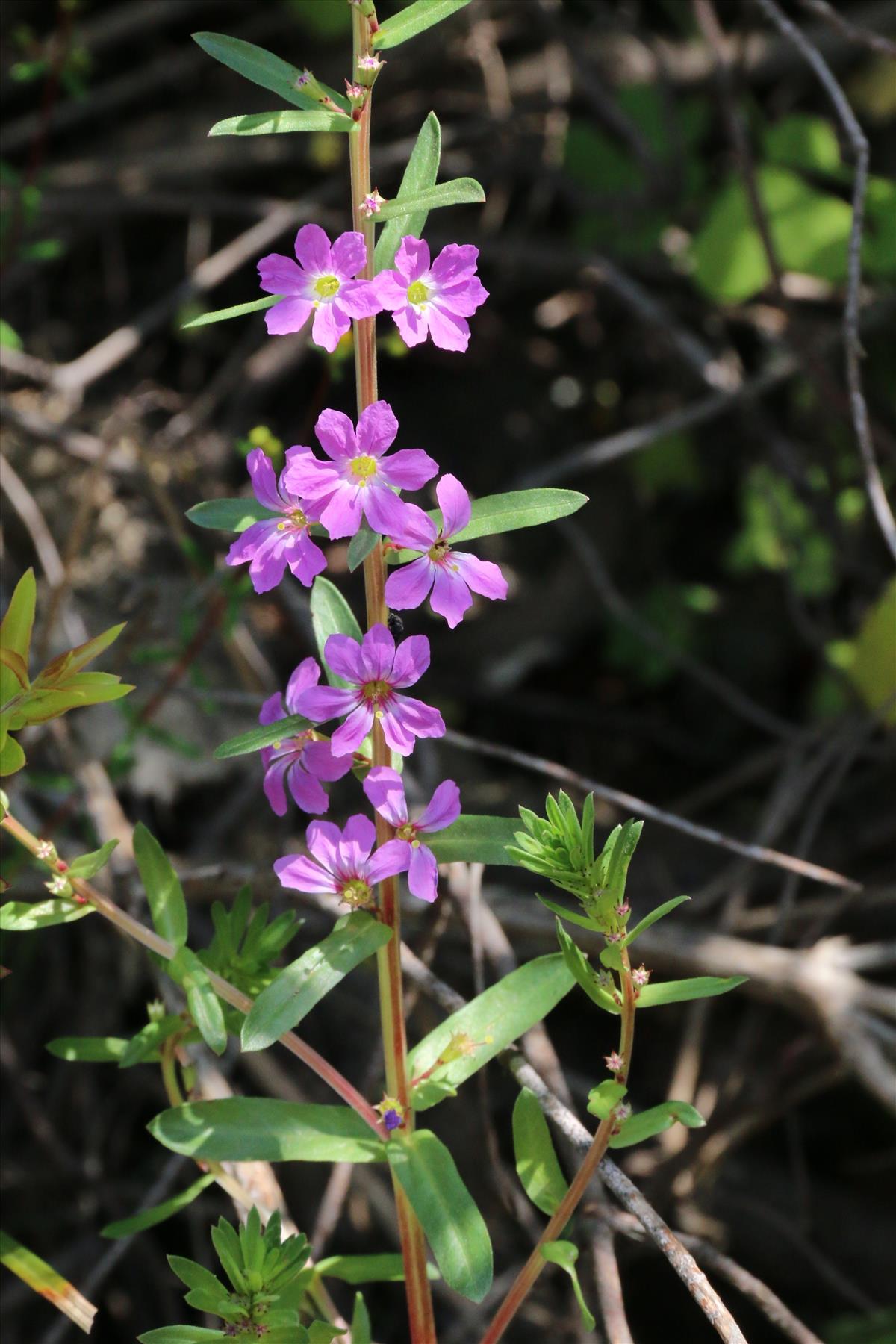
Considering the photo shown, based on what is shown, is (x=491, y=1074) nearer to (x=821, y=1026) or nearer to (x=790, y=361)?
(x=821, y=1026)

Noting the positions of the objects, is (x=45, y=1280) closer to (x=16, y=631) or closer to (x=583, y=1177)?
(x=583, y=1177)

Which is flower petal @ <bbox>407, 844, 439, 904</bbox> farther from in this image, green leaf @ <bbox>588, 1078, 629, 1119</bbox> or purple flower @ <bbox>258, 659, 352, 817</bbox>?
green leaf @ <bbox>588, 1078, 629, 1119</bbox>

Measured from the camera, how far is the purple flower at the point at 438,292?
121cm

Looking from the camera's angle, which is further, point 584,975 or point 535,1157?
point 535,1157

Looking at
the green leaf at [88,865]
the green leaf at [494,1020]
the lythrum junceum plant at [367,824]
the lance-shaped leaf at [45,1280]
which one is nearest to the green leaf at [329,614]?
the lythrum junceum plant at [367,824]

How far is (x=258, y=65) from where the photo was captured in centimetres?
127

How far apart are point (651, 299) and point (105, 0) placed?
1919 millimetres

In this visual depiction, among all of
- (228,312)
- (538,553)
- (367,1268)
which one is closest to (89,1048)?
(367,1268)

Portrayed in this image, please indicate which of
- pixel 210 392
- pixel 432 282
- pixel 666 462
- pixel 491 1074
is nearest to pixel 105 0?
pixel 210 392

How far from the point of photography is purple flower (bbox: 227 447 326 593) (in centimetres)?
121

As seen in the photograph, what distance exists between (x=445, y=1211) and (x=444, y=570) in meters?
0.70

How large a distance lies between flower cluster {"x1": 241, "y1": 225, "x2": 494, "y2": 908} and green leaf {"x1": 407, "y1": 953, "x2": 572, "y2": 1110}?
0.24 m

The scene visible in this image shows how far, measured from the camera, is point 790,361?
314 centimetres

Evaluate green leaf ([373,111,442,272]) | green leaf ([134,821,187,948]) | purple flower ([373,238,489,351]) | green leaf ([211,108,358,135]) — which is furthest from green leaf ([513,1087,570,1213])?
green leaf ([211,108,358,135])
